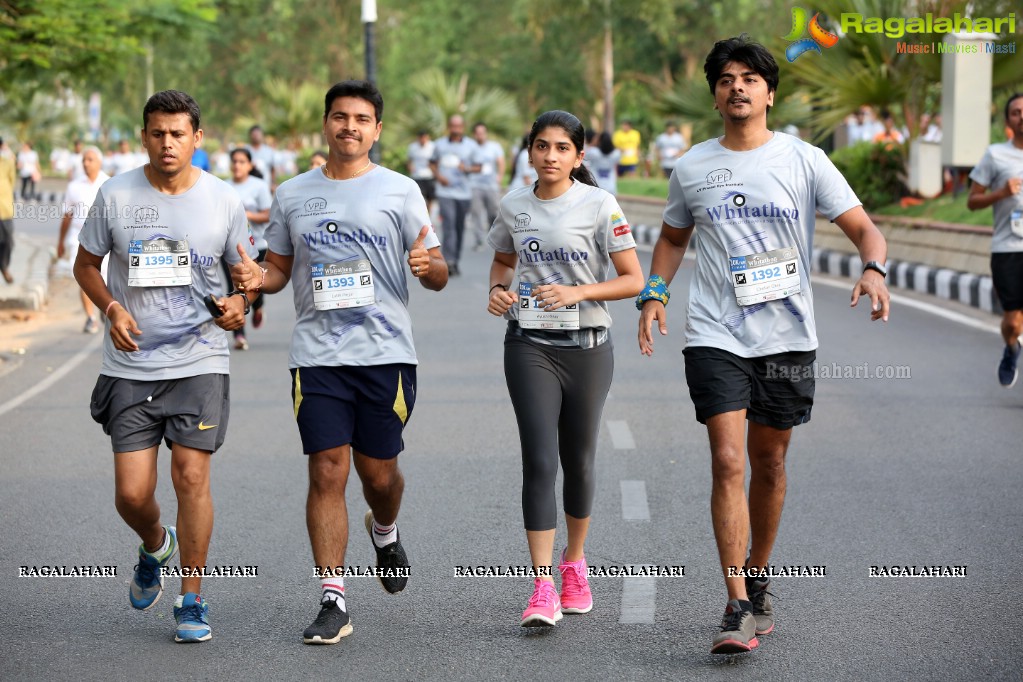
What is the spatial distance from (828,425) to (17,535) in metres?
4.79

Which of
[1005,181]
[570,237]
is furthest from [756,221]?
[1005,181]

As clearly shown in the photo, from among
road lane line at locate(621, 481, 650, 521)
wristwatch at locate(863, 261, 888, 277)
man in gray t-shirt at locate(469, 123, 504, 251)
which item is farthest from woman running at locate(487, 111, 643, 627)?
man in gray t-shirt at locate(469, 123, 504, 251)

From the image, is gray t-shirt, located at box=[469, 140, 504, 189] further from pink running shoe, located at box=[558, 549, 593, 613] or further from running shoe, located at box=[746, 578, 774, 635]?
running shoe, located at box=[746, 578, 774, 635]

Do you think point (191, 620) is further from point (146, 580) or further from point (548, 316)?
point (548, 316)

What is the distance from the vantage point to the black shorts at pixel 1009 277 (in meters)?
10.0

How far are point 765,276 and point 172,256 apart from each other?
6.57 feet

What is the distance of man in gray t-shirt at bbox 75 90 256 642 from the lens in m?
5.50

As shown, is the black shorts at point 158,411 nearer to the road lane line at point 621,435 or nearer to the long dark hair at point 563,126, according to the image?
the long dark hair at point 563,126

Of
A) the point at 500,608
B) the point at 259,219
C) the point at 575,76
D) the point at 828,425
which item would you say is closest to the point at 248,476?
the point at 500,608

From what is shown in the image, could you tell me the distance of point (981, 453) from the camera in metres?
8.62

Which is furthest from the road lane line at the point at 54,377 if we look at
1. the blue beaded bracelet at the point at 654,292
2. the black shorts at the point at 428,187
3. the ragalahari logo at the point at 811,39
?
the ragalahari logo at the point at 811,39

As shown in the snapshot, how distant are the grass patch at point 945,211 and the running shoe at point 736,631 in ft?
42.7

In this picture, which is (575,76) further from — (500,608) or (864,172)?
(500,608)

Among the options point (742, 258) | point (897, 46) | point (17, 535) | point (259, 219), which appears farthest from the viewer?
point (897, 46)
